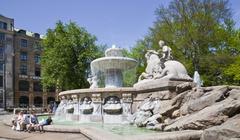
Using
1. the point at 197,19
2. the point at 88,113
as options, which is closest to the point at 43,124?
the point at 88,113

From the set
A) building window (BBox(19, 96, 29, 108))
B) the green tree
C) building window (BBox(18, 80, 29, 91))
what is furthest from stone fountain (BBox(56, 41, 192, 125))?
building window (BBox(18, 80, 29, 91))

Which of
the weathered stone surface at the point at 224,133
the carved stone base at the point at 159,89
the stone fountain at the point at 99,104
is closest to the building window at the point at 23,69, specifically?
the stone fountain at the point at 99,104

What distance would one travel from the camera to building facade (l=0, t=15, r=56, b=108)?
66.5 m

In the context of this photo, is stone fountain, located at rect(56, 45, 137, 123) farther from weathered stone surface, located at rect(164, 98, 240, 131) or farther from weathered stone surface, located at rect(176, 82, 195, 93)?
weathered stone surface, located at rect(164, 98, 240, 131)

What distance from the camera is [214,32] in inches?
1243

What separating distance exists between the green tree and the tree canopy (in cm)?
810

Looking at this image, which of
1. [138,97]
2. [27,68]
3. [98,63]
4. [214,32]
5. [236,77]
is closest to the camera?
[138,97]

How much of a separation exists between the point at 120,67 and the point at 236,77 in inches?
553

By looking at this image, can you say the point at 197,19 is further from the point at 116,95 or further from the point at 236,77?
the point at 116,95

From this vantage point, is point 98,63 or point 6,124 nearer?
point 6,124

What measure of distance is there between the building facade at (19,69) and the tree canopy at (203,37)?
41.6 metres

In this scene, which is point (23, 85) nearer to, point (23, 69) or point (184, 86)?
point (23, 69)

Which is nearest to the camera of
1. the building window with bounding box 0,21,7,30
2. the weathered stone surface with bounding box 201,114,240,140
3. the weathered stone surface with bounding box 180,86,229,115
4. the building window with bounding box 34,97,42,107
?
the weathered stone surface with bounding box 201,114,240,140

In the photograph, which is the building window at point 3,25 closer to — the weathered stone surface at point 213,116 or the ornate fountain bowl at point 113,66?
the ornate fountain bowl at point 113,66
